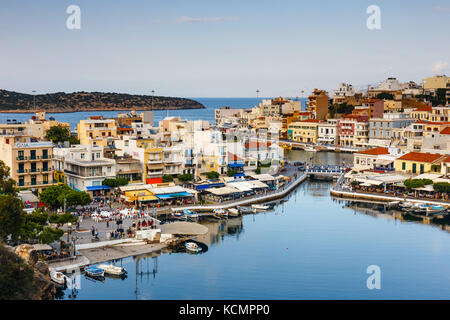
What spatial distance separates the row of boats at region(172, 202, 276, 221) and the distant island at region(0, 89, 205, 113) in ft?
406

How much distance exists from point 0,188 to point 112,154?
11.3m

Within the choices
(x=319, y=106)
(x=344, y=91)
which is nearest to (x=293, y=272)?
(x=319, y=106)

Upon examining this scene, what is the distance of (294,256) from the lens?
20672 millimetres

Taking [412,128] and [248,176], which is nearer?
[248,176]

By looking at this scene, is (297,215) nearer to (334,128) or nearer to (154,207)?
(154,207)

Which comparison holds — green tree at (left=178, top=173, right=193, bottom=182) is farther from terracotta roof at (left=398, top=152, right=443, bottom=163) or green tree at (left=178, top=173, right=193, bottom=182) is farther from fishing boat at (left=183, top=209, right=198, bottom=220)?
terracotta roof at (left=398, top=152, right=443, bottom=163)

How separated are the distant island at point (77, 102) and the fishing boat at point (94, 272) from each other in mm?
131814

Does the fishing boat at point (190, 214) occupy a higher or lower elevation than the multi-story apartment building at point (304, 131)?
lower

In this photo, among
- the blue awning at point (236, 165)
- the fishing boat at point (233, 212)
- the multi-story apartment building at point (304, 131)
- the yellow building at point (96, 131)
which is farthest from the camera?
the multi-story apartment building at point (304, 131)

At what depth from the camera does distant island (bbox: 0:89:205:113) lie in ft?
480

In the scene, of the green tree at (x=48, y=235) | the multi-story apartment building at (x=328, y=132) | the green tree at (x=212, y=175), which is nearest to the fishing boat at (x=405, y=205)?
the green tree at (x=212, y=175)

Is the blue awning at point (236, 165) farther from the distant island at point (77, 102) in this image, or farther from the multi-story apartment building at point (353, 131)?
the distant island at point (77, 102)

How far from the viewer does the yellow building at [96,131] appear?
3838 cm

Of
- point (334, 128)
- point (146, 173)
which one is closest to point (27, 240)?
point (146, 173)
